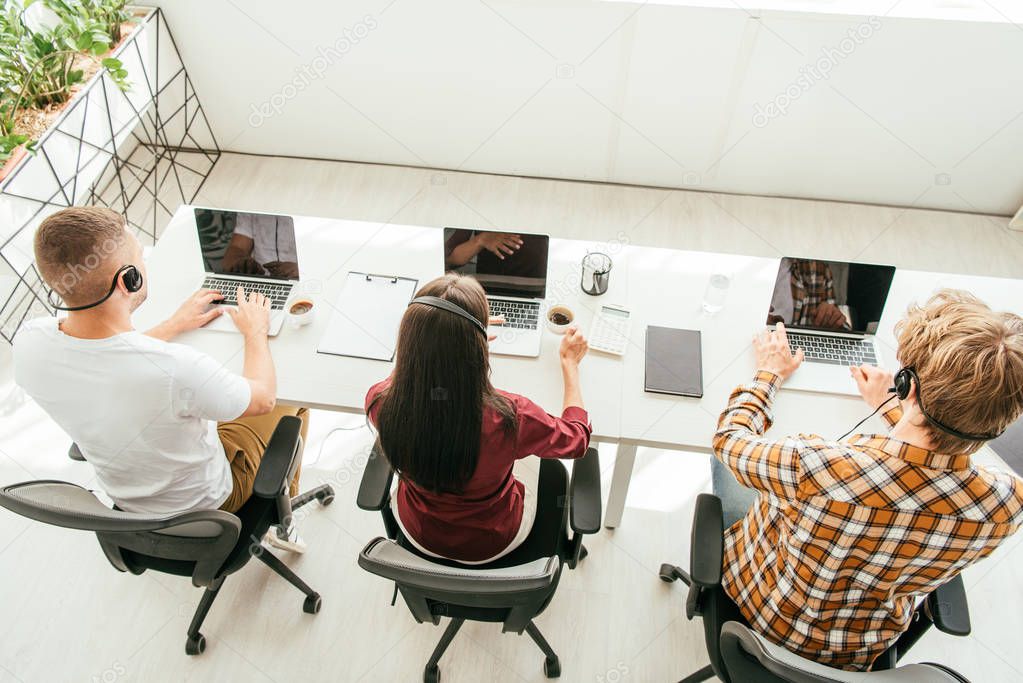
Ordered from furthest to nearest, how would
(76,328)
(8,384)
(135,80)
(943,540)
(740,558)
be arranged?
(135,80) → (8,384) → (740,558) → (76,328) → (943,540)

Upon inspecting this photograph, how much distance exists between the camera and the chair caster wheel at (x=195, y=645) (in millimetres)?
2289

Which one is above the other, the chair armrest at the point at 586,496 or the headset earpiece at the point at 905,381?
the headset earpiece at the point at 905,381

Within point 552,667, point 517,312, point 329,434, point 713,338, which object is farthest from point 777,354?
point 329,434

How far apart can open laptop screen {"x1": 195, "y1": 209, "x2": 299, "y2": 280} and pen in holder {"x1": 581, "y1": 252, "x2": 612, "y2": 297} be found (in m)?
0.95

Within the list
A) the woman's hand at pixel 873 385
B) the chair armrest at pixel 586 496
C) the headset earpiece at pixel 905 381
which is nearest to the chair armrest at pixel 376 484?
the chair armrest at pixel 586 496

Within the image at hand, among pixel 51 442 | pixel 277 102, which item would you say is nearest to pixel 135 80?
pixel 277 102

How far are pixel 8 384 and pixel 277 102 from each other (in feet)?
6.20

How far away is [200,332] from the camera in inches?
88.0

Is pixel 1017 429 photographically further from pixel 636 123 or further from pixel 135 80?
pixel 135 80

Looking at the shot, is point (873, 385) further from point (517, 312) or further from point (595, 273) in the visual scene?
point (517, 312)

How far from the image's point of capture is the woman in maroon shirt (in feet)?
4.99

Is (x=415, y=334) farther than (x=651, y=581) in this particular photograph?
No

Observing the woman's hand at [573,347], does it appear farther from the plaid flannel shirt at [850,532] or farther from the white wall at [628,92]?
the white wall at [628,92]
